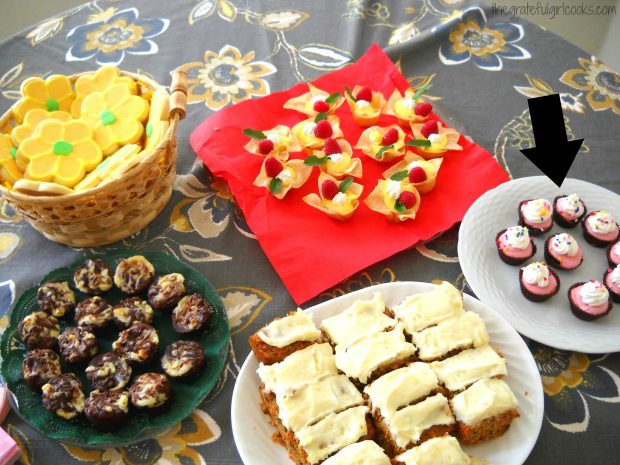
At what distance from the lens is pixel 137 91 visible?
5.41ft

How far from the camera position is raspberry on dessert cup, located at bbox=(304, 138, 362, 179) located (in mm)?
1697

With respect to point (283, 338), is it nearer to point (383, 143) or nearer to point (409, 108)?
point (383, 143)

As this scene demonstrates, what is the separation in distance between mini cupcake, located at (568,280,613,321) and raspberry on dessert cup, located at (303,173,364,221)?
0.63m

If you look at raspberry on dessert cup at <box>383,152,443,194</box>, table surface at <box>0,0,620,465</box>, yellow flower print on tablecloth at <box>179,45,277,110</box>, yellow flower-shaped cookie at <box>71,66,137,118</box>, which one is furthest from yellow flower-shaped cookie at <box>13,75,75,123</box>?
raspberry on dessert cup at <box>383,152,443,194</box>

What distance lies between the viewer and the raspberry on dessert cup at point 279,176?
64.9 inches

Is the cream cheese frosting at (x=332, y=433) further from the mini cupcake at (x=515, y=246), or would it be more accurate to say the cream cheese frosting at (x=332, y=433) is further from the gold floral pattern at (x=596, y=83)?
the gold floral pattern at (x=596, y=83)

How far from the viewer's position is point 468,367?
1.22m

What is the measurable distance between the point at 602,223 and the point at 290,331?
890 mm

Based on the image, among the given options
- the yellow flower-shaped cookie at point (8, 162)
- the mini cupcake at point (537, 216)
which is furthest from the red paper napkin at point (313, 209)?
the yellow flower-shaped cookie at point (8, 162)

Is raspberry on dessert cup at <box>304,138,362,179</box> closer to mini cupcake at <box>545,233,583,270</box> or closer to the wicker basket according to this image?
the wicker basket

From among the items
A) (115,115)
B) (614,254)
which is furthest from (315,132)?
(614,254)

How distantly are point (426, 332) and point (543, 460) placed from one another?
1.18 ft

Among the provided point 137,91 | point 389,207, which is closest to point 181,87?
point 137,91

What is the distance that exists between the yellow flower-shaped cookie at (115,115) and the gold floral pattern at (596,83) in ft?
4.60
